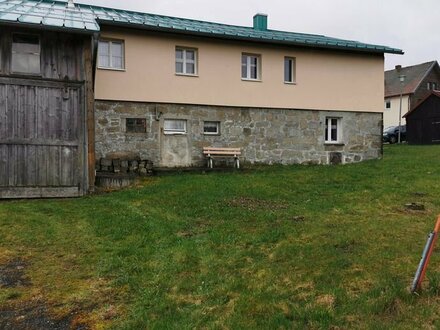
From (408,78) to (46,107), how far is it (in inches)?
1832

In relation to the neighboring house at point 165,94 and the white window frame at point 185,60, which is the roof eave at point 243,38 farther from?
the white window frame at point 185,60

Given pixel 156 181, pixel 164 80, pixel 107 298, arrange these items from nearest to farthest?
pixel 107 298, pixel 156 181, pixel 164 80

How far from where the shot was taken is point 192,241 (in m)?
7.47

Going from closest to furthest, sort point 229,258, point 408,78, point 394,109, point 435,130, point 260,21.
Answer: point 229,258
point 260,21
point 435,130
point 394,109
point 408,78

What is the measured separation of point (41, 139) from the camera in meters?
12.2

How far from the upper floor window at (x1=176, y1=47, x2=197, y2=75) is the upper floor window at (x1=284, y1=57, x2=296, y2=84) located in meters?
4.14

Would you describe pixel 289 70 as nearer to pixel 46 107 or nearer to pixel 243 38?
pixel 243 38

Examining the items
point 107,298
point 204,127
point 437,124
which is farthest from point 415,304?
point 437,124

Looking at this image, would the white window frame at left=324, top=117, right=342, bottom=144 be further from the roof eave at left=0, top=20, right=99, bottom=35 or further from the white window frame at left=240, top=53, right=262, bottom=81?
the roof eave at left=0, top=20, right=99, bottom=35

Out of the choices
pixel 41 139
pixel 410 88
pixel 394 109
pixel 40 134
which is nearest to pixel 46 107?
pixel 40 134

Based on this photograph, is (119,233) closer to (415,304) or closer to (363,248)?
(363,248)

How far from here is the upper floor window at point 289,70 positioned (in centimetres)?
1955

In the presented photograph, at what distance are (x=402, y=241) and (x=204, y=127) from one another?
12.0m

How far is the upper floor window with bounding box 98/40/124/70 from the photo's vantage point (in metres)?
16.2
